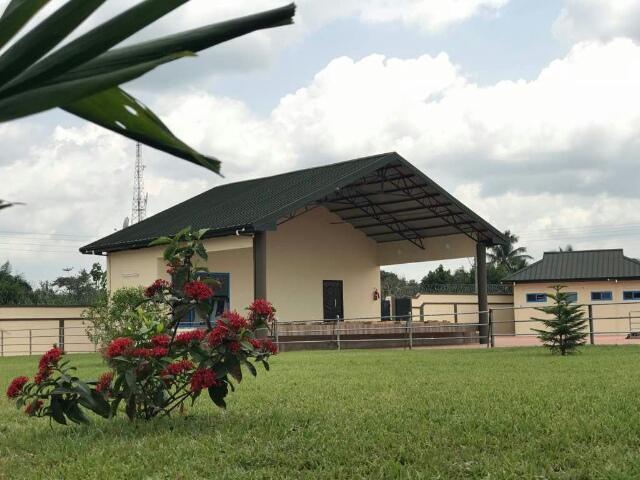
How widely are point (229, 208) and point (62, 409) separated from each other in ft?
61.2

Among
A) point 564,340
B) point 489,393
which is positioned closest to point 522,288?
point 564,340

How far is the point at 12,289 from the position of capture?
39688 mm

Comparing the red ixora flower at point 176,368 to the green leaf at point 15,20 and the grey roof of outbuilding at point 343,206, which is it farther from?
the grey roof of outbuilding at point 343,206

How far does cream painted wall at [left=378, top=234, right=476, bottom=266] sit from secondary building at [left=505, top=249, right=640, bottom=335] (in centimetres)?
478

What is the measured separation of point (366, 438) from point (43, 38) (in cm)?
436

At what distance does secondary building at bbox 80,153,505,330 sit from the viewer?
22906 mm

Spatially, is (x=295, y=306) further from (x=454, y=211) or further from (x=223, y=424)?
(x=223, y=424)

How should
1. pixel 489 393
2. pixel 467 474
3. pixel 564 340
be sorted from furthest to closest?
pixel 564 340, pixel 489 393, pixel 467 474

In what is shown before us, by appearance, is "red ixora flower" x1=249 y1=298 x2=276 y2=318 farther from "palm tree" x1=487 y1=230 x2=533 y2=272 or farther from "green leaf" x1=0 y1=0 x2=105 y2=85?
"palm tree" x1=487 y1=230 x2=533 y2=272

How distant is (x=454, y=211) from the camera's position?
24.5 metres

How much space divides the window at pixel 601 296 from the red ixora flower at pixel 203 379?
89.7ft

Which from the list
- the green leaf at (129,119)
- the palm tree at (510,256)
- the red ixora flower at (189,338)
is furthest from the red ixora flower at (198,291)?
the palm tree at (510,256)

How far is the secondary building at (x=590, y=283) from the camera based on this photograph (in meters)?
29.9

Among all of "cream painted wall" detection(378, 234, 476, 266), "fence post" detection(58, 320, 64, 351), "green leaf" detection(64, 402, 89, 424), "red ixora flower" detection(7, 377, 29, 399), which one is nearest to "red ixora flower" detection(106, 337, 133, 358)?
"green leaf" detection(64, 402, 89, 424)
